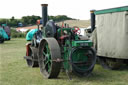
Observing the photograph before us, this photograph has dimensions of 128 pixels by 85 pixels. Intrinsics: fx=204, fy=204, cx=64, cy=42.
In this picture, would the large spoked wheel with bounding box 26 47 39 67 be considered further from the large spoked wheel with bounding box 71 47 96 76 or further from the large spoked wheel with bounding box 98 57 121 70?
the large spoked wheel with bounding box 98 57 121 70

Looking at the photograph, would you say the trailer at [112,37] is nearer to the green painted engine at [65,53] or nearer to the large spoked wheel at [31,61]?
the green painted engine at [65,53]

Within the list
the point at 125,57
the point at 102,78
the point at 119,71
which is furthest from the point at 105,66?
the point at 102,78

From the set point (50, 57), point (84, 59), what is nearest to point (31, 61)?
point (50, 57)

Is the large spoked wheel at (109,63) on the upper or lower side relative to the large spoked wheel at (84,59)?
lower

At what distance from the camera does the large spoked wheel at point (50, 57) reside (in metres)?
4.53

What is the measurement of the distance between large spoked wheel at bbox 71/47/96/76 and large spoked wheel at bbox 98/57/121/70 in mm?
1360

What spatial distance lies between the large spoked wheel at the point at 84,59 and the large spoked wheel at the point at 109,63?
1360 millimetres

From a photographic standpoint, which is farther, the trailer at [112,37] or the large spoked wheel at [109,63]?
the large spoked wheel at [109,63]

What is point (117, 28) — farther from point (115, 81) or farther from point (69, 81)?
point (69, 81)

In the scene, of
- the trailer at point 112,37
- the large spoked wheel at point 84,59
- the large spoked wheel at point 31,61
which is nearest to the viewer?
the large spoked wheel at point 84,59

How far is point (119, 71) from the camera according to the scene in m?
5.82

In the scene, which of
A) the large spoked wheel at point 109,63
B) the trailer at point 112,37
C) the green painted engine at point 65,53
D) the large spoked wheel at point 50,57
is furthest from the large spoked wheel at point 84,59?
the large spoked wheel at point 109,63

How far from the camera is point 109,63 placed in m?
6.14

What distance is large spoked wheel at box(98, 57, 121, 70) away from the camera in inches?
233
